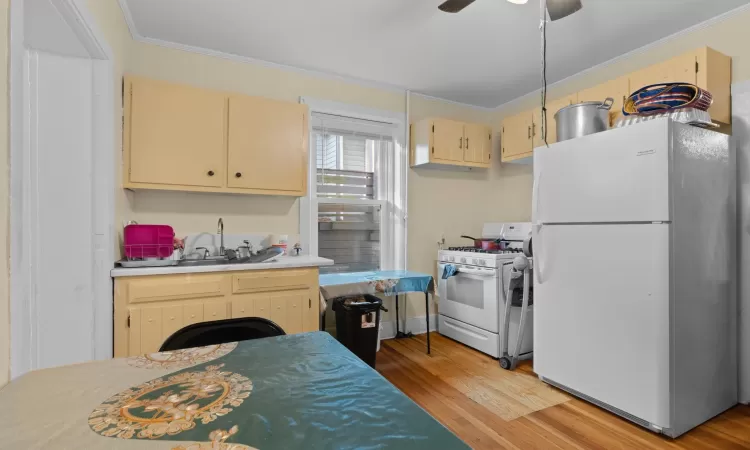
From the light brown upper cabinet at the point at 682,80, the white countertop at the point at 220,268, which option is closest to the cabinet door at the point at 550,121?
the light brown upper cabinet at the point at 682,80

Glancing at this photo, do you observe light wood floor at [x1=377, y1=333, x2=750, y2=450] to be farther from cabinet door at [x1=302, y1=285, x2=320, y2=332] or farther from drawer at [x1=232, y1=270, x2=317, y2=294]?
drawer at [x1=232, y1=270, x2=317, y2=294]

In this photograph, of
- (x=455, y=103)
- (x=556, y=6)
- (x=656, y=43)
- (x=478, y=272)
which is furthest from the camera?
(x=455, y=103)

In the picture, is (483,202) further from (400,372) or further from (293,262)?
(293,262)

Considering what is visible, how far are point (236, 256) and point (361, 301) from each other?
1067 millimetres

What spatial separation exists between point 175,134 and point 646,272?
309cm

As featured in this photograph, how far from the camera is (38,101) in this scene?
1895 millimetres

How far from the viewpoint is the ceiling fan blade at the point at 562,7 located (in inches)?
77.0

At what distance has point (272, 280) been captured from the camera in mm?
2689

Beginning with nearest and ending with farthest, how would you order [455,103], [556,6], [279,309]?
[556,6]
[279,309]
[455,103]

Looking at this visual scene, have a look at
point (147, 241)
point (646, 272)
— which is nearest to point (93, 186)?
point (147, 241)

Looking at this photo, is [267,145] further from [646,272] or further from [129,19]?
[646,272]

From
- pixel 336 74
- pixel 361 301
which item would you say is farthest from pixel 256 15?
pixel 361 301

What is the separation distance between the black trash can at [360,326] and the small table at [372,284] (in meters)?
0.12

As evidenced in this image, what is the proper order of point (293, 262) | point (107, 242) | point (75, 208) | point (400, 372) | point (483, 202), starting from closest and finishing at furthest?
point (75, 208) → point (107, 242) → point (293, 262) → point (400, 372) → point (483, 202)
